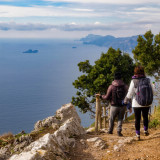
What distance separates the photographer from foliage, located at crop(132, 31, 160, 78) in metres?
21.8

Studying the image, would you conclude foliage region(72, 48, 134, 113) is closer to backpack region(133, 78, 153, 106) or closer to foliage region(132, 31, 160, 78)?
foliage region(132, 31, 160, 78)

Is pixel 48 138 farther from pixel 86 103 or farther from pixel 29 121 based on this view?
pixel 29 121

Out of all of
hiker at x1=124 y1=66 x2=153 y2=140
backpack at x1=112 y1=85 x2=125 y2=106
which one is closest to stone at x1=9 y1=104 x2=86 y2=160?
backpack at x1=112 y1=85 x2=125 y2=106

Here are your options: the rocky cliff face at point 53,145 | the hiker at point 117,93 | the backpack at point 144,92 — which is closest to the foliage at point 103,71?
the hiker at point 117,93

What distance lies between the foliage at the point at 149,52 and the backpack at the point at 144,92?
16.0 metres

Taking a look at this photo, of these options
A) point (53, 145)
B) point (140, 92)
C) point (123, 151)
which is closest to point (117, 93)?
point (140, 92)

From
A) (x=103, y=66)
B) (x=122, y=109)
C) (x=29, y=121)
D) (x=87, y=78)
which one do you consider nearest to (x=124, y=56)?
(x=103, y=66)

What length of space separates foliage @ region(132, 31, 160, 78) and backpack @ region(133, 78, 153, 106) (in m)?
16.0

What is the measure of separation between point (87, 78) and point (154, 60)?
817cm

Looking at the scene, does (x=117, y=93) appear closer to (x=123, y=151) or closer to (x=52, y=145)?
(x=123, y=151)

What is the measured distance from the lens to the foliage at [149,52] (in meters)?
21.8

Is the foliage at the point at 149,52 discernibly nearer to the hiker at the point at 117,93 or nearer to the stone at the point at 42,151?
the hiker at the point at 117,93

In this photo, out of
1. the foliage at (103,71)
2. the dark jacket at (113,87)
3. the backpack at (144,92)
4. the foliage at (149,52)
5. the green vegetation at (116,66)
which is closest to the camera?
the backpack at (144,92)

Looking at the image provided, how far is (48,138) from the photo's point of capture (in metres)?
5.79
